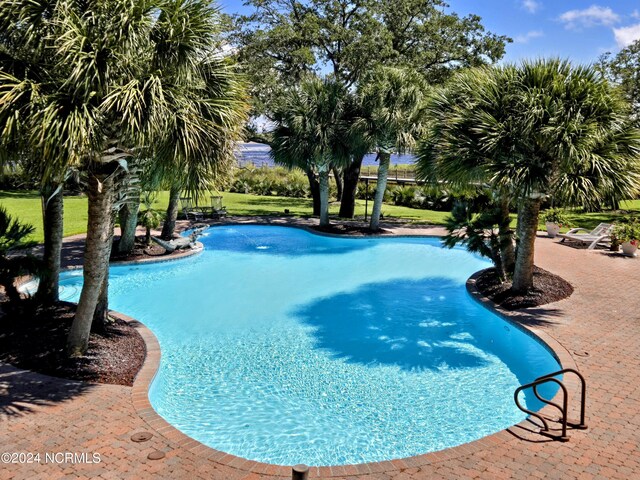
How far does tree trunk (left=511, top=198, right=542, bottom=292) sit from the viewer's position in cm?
1199

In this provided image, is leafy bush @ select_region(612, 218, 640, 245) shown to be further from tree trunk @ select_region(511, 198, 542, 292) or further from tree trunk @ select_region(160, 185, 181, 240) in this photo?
tree trunk @ select_region(160, 185, 181, 240)

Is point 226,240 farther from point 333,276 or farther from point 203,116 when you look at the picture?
point 203,116

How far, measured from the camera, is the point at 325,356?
1023 centimetres

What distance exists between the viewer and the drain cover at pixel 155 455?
5.82 metres

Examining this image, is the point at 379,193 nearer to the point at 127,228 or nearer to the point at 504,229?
the point at 504,229

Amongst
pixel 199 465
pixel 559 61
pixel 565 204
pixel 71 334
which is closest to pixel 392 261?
pixel 565 204

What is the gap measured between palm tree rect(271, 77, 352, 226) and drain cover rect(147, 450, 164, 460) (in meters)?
16.4

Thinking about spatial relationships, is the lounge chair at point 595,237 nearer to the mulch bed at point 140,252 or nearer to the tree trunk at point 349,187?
the tree trunk at point 349,187

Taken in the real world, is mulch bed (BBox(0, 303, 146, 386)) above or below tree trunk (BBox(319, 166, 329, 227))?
below

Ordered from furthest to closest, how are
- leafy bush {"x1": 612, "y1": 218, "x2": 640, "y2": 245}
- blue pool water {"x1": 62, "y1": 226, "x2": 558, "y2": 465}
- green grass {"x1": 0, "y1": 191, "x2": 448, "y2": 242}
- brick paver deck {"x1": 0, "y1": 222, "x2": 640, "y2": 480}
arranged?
green grass {"x1": 0, "y1": 191, "x2": 448, "y2": 242}
leafy bush {"x1": 612, "y1": 218, "x2": 640, "y2": 245}
blue pool water {"x1": 62, "y1": 226, "x2": 558, "y2": 465}
brick paver deck {"x1": 0, "y1": 222, "x2": 640, "y2": 480}

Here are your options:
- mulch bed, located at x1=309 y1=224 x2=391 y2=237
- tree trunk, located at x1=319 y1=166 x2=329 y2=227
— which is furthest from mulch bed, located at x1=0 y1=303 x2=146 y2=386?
tree trunk, located at x1=319 y1=166 x2=329 y2=227

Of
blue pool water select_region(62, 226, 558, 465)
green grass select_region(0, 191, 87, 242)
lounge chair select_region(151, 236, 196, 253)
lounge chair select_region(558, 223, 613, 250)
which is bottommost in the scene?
blue pool water select_region(62, 226, 558, 465)

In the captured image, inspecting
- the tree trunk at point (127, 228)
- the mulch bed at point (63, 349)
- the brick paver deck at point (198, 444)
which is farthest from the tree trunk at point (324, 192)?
the brick paver deck at point (198, 444)

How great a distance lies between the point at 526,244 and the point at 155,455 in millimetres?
9554
